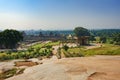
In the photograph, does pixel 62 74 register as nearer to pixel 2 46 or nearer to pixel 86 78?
pixel 86 78

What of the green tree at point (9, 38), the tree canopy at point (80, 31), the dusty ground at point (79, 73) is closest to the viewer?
the dusty ground at point (79, 73)

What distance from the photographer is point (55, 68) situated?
2586 centimetres

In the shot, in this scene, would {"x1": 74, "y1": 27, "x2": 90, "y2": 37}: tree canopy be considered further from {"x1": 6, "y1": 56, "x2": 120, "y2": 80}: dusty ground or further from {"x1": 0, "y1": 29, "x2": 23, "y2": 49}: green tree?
{"x1": 6, "y1": 56, "x2": 120, "y2": 80}: dusty ground

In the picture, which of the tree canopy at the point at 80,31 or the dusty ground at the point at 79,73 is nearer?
the dusty ground at the point at 79,73

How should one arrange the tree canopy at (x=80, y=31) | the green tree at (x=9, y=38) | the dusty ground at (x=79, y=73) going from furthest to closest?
the tree canopy at (x=80, y=31)
the green tree at (x=9, y=38)
the dusty ground at (x=79, y=73)

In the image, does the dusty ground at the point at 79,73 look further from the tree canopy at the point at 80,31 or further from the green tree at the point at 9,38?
the tree canopy at the point at 80,31

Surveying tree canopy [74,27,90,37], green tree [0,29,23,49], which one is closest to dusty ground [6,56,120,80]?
green tree [0,29,23,49]

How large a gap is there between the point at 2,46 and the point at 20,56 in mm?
30129

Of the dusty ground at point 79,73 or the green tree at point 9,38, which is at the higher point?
the green tree at point 9,38

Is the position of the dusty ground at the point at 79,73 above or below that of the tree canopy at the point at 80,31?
below

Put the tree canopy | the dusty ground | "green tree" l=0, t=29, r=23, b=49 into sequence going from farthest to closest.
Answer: the tree canopy, "green tree" l=0, t=29, r=23, b=49, the dusty ground

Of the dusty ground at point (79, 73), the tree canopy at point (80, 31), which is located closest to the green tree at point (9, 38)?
the dusty ground at point (79, 73)

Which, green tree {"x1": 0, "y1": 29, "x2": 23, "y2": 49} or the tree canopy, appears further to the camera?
the tree canopy

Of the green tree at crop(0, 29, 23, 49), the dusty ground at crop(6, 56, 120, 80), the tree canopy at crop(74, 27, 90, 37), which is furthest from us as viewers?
the tree canopy at crop(74, 27, 90, 37)
